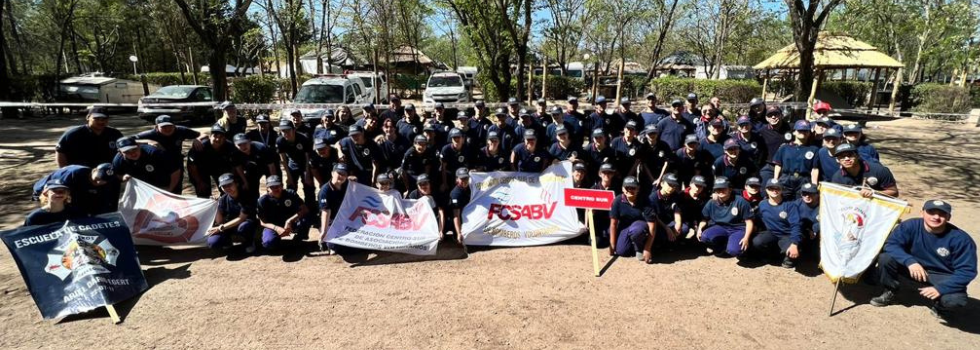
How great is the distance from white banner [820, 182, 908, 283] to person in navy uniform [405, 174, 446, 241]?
4328 mm

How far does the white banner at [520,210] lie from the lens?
636cm

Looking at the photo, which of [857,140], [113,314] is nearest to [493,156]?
[113,314]

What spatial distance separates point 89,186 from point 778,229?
322 inches

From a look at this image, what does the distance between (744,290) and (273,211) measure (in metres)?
5.65

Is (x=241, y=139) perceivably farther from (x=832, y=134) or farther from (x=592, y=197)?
(x=832, y=134)

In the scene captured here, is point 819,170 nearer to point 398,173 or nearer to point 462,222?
point 462,222

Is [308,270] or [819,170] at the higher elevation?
[819,170]

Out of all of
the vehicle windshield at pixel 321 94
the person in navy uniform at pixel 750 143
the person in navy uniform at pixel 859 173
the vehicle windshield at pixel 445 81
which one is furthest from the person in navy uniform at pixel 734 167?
the vehicle windshield at pixel 445 81

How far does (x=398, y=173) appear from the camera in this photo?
6840 mm

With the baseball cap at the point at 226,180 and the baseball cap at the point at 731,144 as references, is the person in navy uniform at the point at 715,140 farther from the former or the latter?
the baseball cap at the point at 226,180

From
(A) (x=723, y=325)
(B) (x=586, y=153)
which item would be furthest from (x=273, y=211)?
(A) (x=723, y=325)

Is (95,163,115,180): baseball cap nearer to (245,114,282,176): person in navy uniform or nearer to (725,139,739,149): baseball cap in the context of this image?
(245,114,282,176): person in navy uniform

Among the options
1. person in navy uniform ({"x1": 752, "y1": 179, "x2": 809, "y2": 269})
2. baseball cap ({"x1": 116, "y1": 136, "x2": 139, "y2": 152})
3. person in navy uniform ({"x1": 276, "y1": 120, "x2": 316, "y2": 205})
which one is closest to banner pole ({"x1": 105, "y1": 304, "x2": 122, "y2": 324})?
baseball cap ({"x1": 116, "y1": 136, "x2": 139, "y2": 152})

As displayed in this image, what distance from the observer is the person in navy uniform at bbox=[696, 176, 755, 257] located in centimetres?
569
